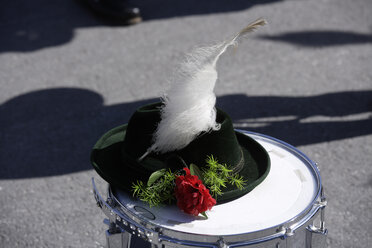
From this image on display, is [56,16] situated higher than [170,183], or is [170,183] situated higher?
[170,183]

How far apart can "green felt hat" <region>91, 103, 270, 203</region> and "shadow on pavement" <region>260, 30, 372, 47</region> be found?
3607mm

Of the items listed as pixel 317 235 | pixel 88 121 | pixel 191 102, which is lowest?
pixel 88 121

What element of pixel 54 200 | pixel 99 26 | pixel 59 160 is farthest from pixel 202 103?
pixel 99 26

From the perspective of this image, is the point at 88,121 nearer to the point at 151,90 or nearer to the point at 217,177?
the point at 151,90

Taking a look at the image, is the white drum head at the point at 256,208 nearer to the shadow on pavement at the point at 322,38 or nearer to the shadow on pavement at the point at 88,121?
the shadow on pavement at the point at 88,121

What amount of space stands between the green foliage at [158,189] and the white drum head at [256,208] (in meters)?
0.04

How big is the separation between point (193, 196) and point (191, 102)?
35 cm

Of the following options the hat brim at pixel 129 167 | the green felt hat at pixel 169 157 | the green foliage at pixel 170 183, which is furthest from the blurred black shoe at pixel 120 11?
the green foliage at pixel 170 183

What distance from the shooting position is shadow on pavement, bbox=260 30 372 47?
5.29m

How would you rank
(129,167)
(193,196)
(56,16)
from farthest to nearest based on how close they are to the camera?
(56,16) → (129,167) → (193,196)

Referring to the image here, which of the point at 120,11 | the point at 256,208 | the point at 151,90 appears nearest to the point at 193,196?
the point at 256,208

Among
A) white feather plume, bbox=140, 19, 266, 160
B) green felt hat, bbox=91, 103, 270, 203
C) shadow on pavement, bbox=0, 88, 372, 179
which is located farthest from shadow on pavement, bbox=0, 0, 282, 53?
white feather plume, bbox=140, 19, 266, 160

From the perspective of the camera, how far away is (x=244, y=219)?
171cm

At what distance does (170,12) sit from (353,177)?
3613 mm
